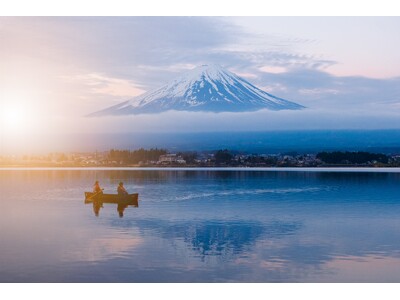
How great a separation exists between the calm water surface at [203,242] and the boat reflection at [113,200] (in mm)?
195

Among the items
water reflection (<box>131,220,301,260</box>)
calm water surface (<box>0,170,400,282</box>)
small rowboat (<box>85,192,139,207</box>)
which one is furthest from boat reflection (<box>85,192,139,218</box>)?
water reflection (<box>131,220,301,260</box>)

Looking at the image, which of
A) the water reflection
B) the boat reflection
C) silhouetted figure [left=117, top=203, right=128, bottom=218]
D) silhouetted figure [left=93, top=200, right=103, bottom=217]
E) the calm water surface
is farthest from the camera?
the boat reflection

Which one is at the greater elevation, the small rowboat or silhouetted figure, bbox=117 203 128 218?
the small rowboat

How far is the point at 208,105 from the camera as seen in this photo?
59.7 feet

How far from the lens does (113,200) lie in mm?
15039

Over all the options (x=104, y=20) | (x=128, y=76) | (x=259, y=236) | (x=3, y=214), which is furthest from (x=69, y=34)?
(x=259, y=236)

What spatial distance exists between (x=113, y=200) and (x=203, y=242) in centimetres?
618

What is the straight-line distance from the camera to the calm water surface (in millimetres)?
7105

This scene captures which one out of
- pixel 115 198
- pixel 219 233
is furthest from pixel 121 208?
pixel 219 233

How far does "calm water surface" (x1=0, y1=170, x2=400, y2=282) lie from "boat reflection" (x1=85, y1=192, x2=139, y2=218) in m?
0.20

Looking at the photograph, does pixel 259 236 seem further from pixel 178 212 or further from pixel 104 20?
pixel 104 20

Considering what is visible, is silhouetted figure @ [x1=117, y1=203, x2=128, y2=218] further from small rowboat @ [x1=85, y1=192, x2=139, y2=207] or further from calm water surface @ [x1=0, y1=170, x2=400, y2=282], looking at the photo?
calm water surface @ [x1=0, y1=170, x2=400, y2=282]
